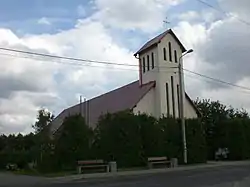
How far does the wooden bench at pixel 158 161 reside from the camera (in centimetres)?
3388

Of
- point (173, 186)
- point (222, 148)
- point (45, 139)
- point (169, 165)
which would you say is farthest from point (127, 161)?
point (173, 186)

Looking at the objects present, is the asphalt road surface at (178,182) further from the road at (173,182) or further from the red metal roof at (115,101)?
the red metal roof at (115,101)

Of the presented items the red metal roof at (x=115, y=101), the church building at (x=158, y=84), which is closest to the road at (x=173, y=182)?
the red metal roof at (x=115, y=101)

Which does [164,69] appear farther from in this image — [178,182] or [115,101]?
[178,182]

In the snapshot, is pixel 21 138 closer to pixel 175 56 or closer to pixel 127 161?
pixel 175 56

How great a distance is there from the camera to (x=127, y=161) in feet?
113

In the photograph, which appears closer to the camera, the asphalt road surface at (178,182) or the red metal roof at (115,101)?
the asphalt road surface at (178,182)

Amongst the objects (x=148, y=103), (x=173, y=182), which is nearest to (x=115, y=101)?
(x=148, y=103)

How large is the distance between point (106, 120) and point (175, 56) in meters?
24.5

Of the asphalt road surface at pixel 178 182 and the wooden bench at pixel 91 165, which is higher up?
the wooden bench at pixel 91 165

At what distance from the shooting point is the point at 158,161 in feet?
114

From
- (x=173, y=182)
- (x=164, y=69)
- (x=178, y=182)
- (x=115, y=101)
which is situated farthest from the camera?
(x=115, y=101)

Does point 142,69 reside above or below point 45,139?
above

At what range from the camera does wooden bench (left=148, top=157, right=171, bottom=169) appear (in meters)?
33.9
